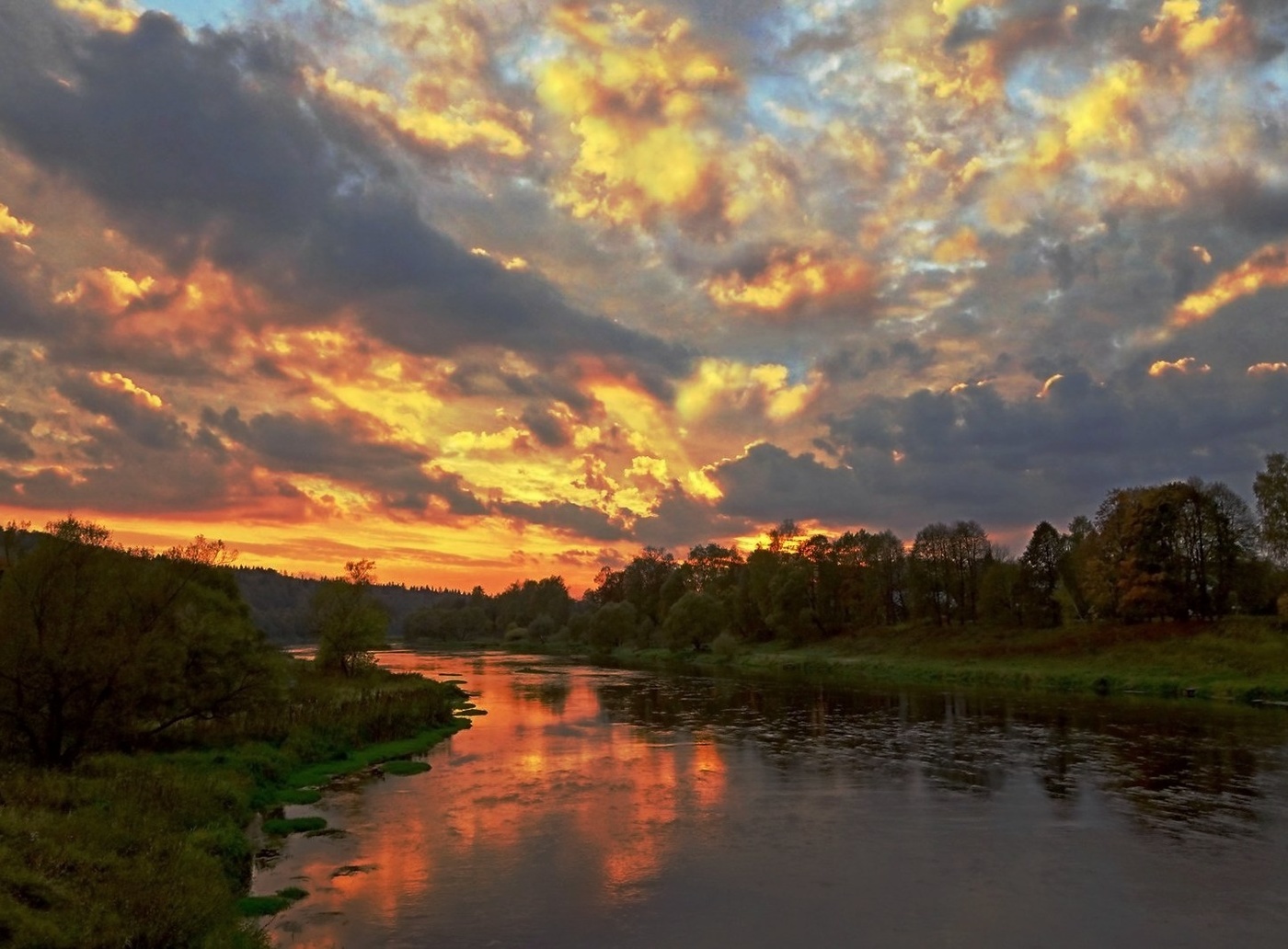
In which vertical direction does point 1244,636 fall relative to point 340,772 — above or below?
above

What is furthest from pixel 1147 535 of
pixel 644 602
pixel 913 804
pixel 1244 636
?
pixel 644 602

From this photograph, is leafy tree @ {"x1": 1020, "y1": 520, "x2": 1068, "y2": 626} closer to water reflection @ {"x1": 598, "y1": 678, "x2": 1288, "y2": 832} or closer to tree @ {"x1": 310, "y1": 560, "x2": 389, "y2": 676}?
water reflection @ {"x1": 598, "y1": 678, "x2": 1288, "y2": 832}

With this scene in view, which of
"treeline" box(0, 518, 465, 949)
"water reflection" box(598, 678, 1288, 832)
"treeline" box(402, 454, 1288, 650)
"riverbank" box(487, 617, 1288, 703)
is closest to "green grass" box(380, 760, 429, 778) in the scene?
"treeline" box(0, 518, 465, 949)

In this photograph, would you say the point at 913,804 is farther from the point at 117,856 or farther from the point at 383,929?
the point at 117,856

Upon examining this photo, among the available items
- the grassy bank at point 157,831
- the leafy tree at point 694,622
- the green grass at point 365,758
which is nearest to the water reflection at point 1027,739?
the green grass at point 365,758

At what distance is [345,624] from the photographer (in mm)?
77438

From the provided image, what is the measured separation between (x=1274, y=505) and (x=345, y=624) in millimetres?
86715

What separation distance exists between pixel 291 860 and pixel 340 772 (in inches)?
517

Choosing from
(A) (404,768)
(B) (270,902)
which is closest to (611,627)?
(A) (404,768)

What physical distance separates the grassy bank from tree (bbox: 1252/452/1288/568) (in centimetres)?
7905

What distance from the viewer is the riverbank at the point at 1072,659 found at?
66.9 metres

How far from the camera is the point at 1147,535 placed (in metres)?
85.8

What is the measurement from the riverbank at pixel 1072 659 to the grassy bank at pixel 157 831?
6026 centimetres

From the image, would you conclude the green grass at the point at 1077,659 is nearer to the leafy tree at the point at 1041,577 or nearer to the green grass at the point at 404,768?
the leafy tree at the point at 1041,577
